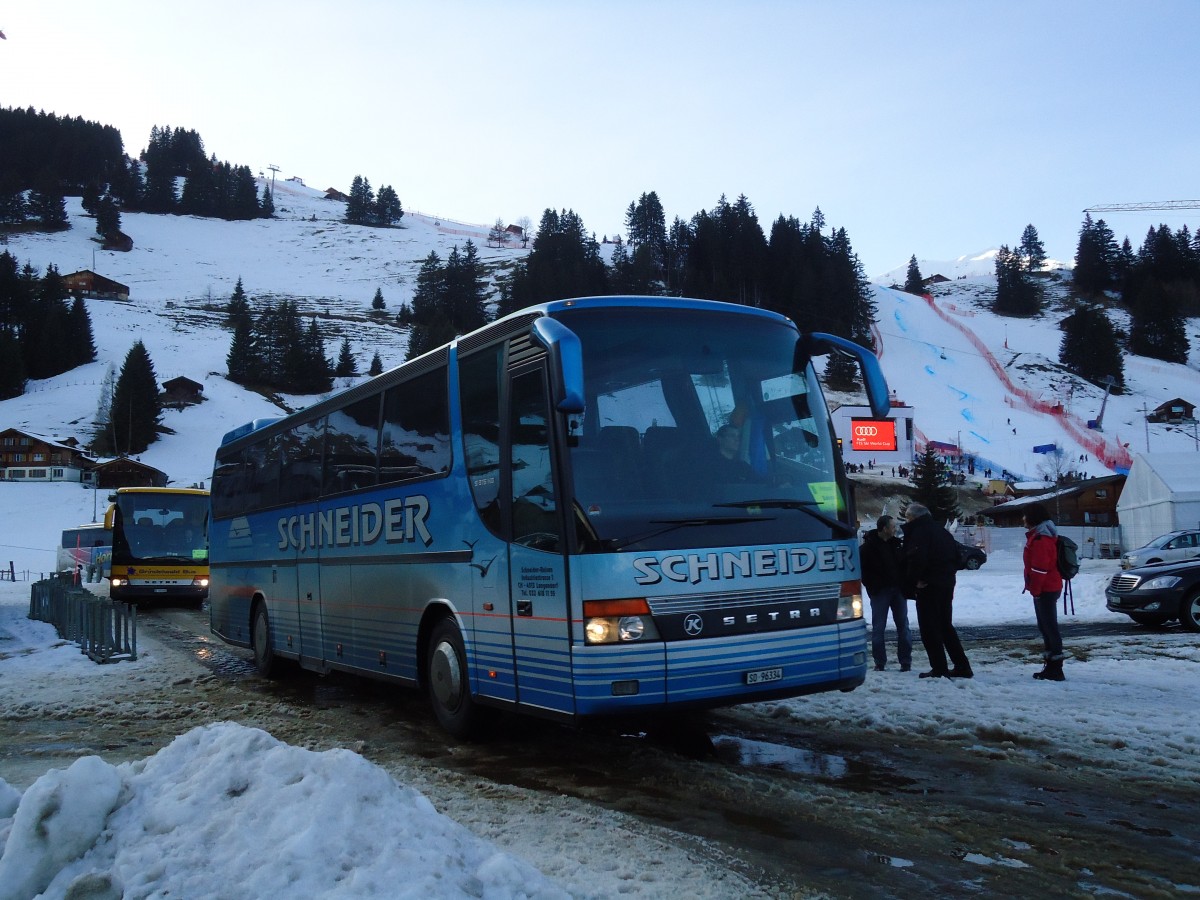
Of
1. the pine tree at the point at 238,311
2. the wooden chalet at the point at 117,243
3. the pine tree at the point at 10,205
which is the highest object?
the pine tree at the point at 10,205

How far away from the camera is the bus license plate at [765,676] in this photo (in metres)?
6.34

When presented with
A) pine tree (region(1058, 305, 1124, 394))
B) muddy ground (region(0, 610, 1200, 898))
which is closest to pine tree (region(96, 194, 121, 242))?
pine tree (region(1058, 305, 1124, 394))

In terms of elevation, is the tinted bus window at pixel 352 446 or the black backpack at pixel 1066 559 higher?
the tinted bus window at pixel 352 446

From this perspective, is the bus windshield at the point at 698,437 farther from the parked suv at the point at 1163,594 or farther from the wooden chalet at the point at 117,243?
the wooden chalet at the point at 117,243

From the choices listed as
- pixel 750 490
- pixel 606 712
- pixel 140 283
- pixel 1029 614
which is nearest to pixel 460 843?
pixel 606 712

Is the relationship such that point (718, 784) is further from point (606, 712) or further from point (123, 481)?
point (123, 481)

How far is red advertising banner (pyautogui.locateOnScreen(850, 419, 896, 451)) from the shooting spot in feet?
253

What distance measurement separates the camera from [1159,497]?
4672 centimetres

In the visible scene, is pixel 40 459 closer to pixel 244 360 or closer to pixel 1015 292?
pixel 244 360

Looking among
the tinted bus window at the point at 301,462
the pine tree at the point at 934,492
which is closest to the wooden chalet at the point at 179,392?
the pine tree at the point at 934,492

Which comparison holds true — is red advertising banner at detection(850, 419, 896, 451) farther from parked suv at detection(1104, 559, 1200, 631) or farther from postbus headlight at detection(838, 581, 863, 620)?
postbus headlight at detection(838, 581, 863, 620)

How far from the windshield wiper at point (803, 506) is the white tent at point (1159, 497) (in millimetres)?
44375

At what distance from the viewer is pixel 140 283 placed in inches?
6324

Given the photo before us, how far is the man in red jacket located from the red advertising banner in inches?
2619
